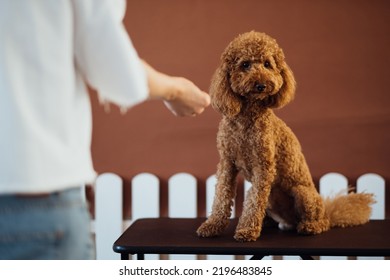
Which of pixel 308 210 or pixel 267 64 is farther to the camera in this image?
pixel 308 210

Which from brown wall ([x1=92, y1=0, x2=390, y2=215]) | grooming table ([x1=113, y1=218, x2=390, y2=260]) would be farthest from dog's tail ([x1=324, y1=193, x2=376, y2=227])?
brown wall ([x1=92, y1=0, x2=390, y2=215])

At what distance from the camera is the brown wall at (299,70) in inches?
69.5

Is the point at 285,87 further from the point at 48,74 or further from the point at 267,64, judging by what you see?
the point at 48,74

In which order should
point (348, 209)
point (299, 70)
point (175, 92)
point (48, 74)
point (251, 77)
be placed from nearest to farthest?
point (48, 74) < point (175, 92) < point (251, 77) < point (348, 209) < point (299, 70)

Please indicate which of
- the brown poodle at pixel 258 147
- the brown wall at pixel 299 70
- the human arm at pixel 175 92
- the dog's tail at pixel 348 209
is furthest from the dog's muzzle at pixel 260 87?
the brown wall at pixel 299 70

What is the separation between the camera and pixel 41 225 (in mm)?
569

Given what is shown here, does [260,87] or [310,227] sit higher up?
[260,87]

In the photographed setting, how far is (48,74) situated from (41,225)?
0.54 feet

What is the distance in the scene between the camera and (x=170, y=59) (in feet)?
5.97

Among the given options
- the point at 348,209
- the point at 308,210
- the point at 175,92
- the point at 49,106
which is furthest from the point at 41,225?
the point at 348,209

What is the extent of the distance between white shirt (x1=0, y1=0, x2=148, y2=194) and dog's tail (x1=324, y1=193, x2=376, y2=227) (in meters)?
0.98

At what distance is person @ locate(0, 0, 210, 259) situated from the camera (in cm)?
55

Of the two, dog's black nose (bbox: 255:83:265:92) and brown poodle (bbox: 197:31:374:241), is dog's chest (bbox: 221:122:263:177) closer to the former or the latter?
brown poodle (bbox: 197:31:374:241)

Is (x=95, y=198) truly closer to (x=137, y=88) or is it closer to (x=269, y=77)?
(x=269, y=77)
